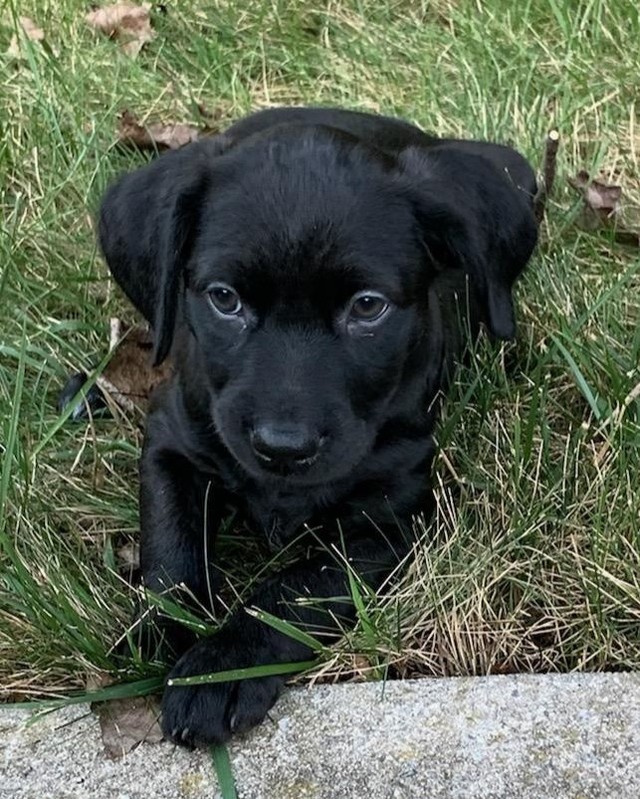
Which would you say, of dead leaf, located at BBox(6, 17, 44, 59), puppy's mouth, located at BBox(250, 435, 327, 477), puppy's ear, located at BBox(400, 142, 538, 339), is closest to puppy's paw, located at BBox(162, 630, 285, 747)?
puppy's mouth, located at BBox(250, 435, 327, 477)

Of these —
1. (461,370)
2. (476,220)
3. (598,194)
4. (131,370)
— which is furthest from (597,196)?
(131,370)

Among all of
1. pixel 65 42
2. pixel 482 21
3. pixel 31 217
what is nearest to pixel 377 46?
pixel 482 21

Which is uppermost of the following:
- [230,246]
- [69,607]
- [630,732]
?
[230,246]

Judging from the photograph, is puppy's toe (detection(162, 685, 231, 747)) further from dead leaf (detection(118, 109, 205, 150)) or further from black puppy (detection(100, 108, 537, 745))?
dead leaf (detection(118, 109, 205, 150))

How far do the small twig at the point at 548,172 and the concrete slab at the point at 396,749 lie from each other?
1.71 metres

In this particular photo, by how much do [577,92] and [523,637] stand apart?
2.39 m

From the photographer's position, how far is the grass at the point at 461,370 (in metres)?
2.52

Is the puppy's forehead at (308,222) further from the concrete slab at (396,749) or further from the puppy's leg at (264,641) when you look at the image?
the concrete slab at (396,749)

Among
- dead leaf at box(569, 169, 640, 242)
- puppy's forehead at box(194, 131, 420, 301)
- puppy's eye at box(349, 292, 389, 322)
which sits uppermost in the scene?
puppy's forehead at box(194, 131, 420, 301)

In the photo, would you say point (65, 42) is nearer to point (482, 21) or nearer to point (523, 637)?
point (482, 21)

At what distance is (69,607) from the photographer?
2463mm

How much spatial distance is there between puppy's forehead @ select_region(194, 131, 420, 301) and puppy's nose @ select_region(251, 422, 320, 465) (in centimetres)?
27

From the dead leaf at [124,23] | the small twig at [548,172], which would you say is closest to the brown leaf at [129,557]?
the small twig at [548,172]

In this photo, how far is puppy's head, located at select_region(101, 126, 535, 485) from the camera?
92.7 inches
